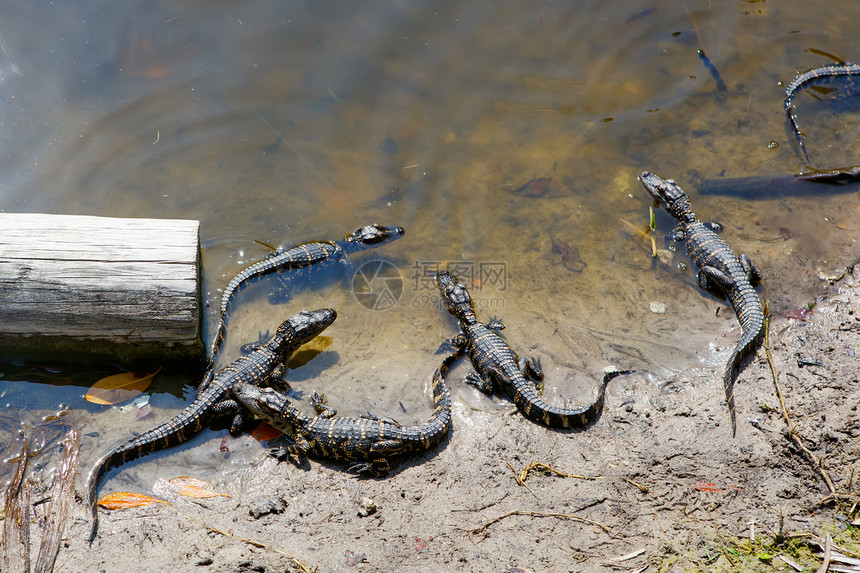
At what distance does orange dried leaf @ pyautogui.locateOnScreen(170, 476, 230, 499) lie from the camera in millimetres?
4465

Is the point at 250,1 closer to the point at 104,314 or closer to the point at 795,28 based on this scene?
the point at 104,314

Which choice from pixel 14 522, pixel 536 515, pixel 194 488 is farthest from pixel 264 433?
pixel 536 515

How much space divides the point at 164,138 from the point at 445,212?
13.0 feet

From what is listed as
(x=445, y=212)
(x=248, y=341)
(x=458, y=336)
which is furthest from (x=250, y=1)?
(x=458, y=336)

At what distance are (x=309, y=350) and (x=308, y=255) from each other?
1297 millimetres

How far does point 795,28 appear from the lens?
914cm

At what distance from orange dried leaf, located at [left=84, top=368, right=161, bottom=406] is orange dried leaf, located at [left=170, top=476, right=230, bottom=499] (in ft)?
3.44

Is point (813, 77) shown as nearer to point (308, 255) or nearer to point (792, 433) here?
point (792, 433)

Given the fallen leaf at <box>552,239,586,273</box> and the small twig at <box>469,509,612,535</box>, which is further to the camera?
the fallen leaf at <box>552,239,586,273</box>

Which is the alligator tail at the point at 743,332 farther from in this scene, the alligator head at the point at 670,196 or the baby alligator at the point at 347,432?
the baby alligator at the point at 347,432

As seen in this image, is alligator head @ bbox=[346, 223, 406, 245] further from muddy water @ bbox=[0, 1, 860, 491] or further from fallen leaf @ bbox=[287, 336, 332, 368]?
fallen leaf @ bbox=[287, 336, 332, 368]

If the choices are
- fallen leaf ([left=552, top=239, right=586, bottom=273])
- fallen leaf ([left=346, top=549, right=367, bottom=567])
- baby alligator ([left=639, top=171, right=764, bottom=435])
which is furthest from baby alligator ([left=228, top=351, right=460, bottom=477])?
baby alligator ([left=639, top=171, right=764, bottom=435])

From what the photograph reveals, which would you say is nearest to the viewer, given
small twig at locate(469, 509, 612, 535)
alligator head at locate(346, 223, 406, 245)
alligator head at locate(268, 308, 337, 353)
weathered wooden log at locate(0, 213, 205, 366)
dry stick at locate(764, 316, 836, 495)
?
small twig at locate(469, 509, 612, 535)

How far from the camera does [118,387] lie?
16.9ft
